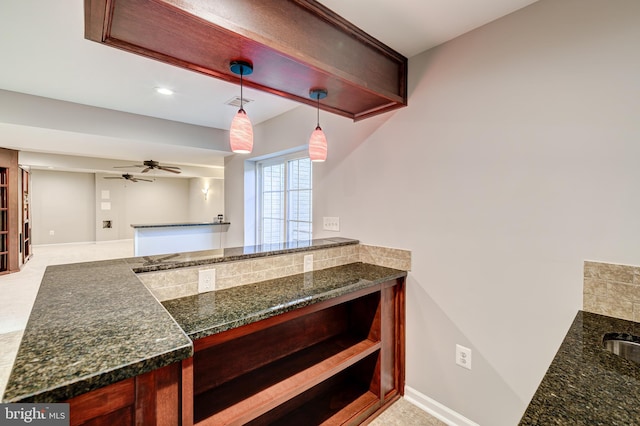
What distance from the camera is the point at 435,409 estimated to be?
191 cm

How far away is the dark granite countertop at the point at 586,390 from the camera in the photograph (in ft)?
2.19

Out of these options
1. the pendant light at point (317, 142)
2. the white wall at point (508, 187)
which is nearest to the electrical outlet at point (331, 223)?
the white wall at point (508, 187)

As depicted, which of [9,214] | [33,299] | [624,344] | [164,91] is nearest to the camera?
[624,344]

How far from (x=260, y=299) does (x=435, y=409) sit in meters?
1.47

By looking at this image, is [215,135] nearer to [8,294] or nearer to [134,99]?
[134,99]

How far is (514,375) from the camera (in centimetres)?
159

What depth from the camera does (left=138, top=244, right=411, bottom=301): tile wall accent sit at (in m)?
1.42

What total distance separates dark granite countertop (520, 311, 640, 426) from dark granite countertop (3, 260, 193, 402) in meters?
0.94

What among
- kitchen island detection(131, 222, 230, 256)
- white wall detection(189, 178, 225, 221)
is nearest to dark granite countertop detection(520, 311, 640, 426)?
kitchen island detection(131, 222, 230, 256)

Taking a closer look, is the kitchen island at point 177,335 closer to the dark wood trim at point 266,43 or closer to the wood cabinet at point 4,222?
the dark wood trim at point 266,43

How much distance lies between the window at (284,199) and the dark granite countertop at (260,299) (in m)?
1.23

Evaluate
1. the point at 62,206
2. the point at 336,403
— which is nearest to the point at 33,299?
the point at 336,403

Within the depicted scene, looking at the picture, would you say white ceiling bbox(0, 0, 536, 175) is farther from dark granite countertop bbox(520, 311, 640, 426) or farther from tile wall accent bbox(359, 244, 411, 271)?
dark granite countertop bbox(520, 311, 640, 426)

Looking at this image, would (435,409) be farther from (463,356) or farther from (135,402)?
(135,402)
